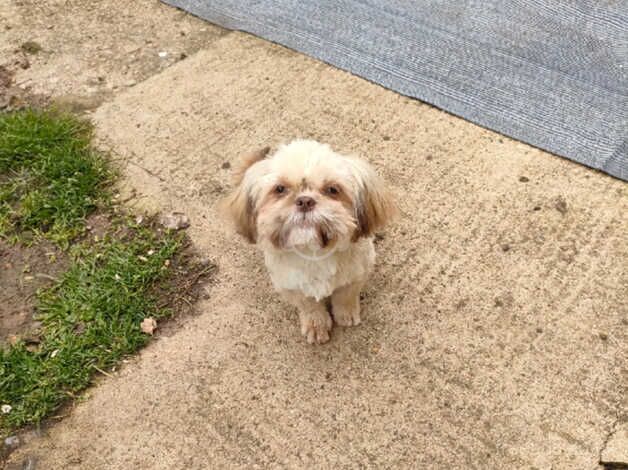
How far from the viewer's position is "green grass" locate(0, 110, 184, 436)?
296 cm

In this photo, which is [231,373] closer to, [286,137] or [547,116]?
[286,137]

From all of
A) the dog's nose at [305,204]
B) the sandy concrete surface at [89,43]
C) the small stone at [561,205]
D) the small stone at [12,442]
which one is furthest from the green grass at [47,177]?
the small stone at [561,205]

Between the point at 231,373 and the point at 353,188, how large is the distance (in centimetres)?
118

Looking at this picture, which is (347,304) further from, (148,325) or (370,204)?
(148,325)

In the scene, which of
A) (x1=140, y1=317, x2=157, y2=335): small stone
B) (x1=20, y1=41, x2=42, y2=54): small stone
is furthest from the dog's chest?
(x1=20, y1=41, x2=42, y2=54): small stone

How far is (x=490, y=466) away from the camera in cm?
256

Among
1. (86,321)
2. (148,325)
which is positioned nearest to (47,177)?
(86,321)

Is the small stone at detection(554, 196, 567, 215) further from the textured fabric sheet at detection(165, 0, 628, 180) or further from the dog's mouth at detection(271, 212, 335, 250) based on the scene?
the dog's mouth at detection(271, 212, 335, 250)

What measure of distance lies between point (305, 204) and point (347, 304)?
856mm

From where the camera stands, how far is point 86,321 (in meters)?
3.19

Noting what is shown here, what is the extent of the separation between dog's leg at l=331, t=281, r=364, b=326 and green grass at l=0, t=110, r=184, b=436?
38.6 inches

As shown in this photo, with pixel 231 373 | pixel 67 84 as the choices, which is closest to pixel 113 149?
pixel 67 84

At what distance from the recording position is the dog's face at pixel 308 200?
235 cm

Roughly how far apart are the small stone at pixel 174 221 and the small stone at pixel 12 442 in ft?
4.64
